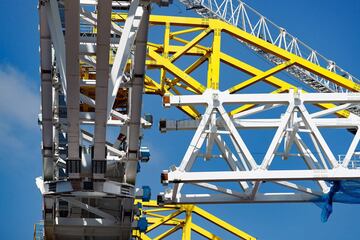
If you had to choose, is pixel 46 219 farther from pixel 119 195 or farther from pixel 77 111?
pixel 77 111

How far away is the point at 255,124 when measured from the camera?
1335 inches

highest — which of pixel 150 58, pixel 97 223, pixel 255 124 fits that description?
pixel 150 58

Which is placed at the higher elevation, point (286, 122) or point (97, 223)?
point (286, 122)

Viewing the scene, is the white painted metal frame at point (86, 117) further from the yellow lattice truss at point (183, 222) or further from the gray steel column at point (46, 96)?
the yellow lattice truss at point (183, 222)

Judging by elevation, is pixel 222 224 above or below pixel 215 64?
below

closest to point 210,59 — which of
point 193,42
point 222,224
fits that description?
point 193,42

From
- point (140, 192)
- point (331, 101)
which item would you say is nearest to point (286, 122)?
point (331, 101)

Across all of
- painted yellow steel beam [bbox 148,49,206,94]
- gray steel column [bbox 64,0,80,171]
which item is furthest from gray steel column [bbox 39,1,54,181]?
painted yellow steel beam [bbox 148,49,206,94]

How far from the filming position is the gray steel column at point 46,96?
26883 mm

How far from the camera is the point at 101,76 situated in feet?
79.4

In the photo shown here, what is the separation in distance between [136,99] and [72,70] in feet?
17.8

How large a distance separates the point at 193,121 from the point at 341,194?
630 centimetres

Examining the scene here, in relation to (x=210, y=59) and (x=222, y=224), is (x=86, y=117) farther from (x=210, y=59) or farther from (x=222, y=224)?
(x=222, y=224)

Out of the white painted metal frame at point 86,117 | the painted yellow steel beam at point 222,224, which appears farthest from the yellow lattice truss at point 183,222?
the white painted metal frame at point 86,117
